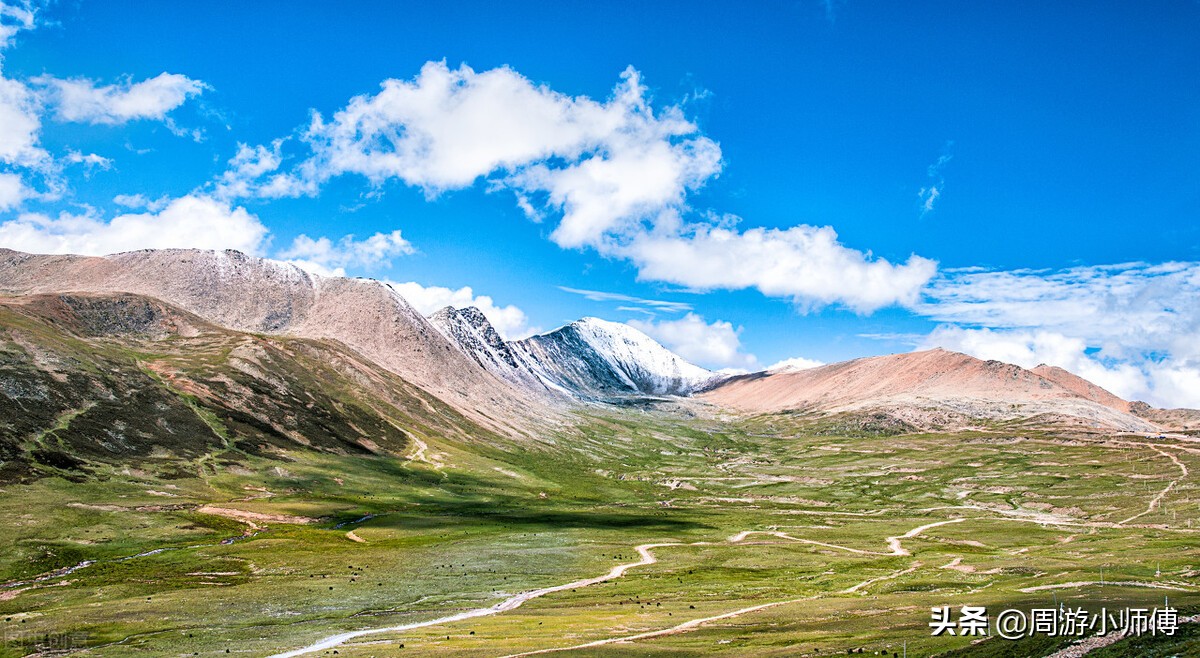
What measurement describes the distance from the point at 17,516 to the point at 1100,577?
164 metres

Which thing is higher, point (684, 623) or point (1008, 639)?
point (1008, 639)

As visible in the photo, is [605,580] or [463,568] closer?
[605,580]

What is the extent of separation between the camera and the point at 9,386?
643 feet

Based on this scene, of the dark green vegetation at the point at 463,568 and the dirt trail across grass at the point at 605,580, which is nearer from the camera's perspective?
the dirt trail across grass at the point at 605,580

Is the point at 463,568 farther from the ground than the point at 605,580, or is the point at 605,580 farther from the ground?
the point at 463,568

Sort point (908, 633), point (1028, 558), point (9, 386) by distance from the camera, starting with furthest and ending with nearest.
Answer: point (9, 386), point (1028, 558), point (908, 633)

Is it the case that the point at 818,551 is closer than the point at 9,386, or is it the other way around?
the point at 818,551

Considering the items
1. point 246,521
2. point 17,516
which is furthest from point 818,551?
point 17,516

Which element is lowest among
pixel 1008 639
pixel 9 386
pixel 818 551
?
pixel 818 551

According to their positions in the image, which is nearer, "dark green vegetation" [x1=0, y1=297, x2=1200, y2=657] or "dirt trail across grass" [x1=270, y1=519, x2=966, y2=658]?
"dirt trail across grass" [x1=270, y1=519, x2=966, y2=658]

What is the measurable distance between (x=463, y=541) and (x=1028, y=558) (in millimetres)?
97738

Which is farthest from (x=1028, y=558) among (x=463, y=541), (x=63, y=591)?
(x=63, y=591)

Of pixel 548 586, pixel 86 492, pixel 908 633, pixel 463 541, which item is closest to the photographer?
pixel 908 633

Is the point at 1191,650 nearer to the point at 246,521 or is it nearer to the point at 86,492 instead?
the point at 246,521
